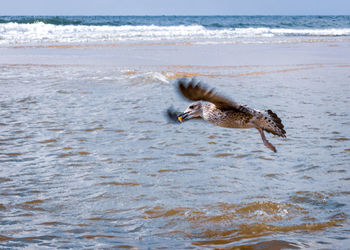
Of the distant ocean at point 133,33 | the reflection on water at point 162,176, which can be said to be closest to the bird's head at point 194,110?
the reflection on water at point 162,176

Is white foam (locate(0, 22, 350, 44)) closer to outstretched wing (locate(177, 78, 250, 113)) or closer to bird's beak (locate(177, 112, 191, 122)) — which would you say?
bird's beak (locate(177, 112, 191, 122))

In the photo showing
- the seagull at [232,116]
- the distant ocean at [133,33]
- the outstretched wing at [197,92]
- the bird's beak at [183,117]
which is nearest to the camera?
the outstretched wing at [197,92]

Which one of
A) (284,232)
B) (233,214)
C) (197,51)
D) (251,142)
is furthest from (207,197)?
(197,51)

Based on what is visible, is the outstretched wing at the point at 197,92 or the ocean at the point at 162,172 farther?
the ocean at the point at 162,172

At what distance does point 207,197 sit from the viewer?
4023 millimetres

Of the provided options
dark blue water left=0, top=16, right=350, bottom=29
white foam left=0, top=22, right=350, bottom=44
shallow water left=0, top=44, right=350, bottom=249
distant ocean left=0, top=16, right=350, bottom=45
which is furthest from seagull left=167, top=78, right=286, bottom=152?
dark blue water left=0, top=16, right=350, bottom=29

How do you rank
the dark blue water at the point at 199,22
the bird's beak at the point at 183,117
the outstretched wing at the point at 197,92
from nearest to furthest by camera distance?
the outstretched wing at the point at 197,92
the bird's beak at the point at 183,117
the dark blue water at the point at 199,22

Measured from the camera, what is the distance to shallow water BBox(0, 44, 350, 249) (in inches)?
131

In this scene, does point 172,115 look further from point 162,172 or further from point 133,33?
point 133,33

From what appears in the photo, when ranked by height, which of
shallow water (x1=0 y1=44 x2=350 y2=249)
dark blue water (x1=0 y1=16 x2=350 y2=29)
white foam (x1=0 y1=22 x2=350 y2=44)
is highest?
dark blue water (x1=0 y1=16 x2=350 y2=29)

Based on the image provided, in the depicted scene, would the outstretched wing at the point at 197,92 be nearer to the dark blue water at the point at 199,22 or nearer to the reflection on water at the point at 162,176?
the reflection on water at the point at 162,176

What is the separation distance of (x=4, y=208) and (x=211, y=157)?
2.10 metres

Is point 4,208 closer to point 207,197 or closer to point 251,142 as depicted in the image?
point 207,197

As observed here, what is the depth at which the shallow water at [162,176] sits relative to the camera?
10.9ft
